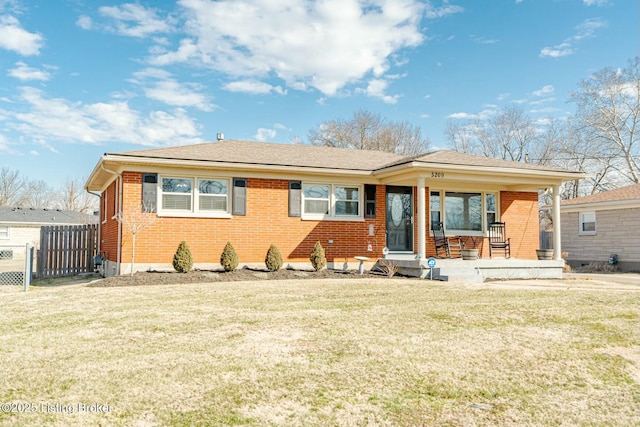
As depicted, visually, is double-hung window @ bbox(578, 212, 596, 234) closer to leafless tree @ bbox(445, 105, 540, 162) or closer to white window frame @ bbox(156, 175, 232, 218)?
white window frame @ bbox(156, 175, 232, 218)

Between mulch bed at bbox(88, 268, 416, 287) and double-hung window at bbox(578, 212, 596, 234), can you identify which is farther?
double-hung window at bbox(578, 212, 596, 234)

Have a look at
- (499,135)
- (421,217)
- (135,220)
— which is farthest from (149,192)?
(499,135)

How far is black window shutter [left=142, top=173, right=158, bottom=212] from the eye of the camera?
1171 cm

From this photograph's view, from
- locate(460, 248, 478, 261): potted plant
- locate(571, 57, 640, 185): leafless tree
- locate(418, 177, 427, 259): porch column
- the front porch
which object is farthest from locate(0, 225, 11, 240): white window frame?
locate(571, 57, 640, 185): leafless tree

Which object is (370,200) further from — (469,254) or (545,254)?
(545,254)

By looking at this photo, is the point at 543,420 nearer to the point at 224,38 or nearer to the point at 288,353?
the point at 288,353

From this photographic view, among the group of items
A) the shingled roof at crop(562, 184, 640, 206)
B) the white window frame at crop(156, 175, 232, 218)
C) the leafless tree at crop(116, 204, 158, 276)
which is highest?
the shingled roof at crop(562, 184, 640, 206)

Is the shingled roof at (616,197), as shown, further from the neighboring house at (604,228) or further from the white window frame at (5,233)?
the white window frame at (5,233)

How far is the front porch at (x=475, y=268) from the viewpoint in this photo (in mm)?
11859

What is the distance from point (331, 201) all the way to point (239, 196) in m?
2.76

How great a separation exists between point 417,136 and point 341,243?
2620 centimetres

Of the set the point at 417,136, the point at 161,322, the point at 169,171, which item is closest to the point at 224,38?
the point at 169,171

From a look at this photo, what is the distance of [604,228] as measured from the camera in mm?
19031

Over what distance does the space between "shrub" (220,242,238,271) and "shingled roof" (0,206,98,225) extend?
86.4ft
